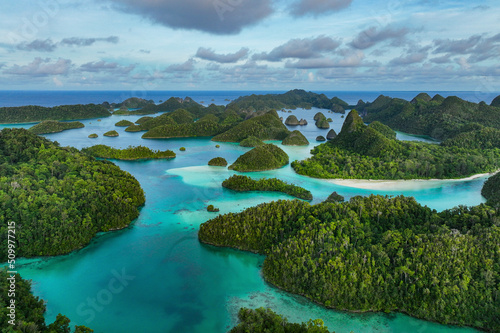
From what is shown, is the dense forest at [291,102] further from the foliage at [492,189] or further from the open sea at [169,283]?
the open sea at [169,283]

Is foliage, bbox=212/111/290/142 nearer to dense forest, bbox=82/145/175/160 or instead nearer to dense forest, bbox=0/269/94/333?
dense forest, bbox=82/145/175/160

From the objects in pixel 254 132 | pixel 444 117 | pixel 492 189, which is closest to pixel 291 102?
pixel 444 117

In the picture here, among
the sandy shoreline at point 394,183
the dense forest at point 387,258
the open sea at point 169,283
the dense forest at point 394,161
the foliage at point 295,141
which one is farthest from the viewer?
the foliage at point 295,141

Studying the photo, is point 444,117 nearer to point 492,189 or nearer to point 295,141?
point 295,141

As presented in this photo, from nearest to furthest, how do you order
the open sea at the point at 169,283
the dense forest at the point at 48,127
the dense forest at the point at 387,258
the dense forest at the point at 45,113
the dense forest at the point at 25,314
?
1. the dense forest at the point at 25,314
2. the open sea at the point at 169,283
3. the dense forest at the point at 387,258
4. the dense forest at the point at 48,127
5. the dense forest at the point at 45,113

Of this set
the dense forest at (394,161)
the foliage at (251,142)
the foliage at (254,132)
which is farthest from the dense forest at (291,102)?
the dense forest at (394,161)

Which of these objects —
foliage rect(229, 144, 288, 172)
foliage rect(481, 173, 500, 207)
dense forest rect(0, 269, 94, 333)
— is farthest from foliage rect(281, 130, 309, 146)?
dense forest rect(0, 269, 94, 333)
